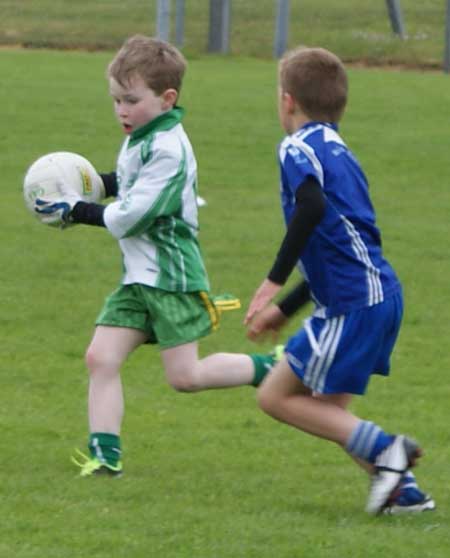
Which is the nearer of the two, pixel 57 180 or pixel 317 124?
pixel 317 124

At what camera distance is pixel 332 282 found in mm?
5191

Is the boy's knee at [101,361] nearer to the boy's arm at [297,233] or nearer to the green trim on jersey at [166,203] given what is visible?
the green trim on jersey at [166,203]

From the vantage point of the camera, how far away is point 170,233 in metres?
5.79

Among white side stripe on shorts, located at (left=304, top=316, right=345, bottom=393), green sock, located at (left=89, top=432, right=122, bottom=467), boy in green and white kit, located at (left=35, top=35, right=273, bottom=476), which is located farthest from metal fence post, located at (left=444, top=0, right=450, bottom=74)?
white side stripe on shorts, located at (left=304, top=316, right=345, bottom=393)

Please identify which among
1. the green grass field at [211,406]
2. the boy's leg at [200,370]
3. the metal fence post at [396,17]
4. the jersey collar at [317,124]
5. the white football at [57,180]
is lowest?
the metal fence post at [396,17]

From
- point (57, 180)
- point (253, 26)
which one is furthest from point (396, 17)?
point (57, 180)

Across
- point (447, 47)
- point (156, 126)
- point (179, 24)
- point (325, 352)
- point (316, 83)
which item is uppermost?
point (316, 83)

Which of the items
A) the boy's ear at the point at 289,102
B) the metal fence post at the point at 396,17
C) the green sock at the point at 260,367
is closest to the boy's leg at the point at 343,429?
the green sock at the point at 260,367

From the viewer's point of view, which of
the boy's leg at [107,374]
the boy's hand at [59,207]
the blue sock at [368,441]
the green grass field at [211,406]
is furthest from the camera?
the boy's hand at [59,207]

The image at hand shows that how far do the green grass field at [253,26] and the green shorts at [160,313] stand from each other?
1869cm

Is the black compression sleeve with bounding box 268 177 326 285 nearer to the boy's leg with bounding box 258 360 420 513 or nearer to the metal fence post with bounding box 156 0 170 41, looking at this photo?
the boy's leg with bounding box 258 360 420 513

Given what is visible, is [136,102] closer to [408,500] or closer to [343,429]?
[343,429]

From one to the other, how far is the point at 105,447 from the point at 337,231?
1233mm

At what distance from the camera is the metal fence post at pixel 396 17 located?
1011 inches
